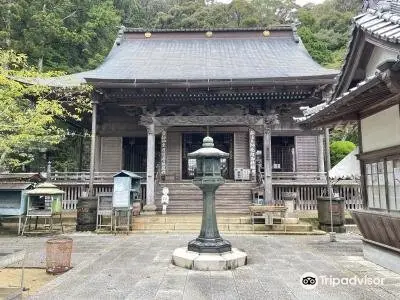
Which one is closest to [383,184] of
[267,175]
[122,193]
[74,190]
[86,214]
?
[267,175]

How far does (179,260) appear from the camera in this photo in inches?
252

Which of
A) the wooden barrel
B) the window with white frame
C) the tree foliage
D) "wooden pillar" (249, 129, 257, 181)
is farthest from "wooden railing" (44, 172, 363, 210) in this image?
the window with white frame

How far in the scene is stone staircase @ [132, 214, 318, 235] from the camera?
10.6m

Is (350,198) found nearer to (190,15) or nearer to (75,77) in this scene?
(75,77)

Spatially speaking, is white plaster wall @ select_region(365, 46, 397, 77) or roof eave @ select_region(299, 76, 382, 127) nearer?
roof eave @ select_region(299, 76, 382, 127)

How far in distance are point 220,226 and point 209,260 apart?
15.9 ft

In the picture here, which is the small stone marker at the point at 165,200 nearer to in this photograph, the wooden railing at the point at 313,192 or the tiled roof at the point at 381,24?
the wooden railing at the point at 313,192

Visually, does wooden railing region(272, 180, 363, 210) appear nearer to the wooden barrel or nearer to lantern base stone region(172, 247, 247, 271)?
the wooden barrel

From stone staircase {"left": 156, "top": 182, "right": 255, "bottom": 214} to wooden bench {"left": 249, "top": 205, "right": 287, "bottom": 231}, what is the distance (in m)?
2.19

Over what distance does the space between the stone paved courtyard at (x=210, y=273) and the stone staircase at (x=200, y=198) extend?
4236 millimetres

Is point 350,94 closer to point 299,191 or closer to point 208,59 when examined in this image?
point 299,191

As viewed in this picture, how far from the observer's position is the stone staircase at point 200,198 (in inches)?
525

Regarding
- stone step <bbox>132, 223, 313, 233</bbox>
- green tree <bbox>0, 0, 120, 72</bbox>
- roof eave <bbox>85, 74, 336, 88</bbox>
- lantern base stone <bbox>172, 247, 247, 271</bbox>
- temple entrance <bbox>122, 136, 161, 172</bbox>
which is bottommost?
lantern base stone <bbox>172, 247, 247, 271</bbox>

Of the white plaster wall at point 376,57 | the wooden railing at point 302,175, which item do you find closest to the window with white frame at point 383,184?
the white plaster wall at point 376,57
